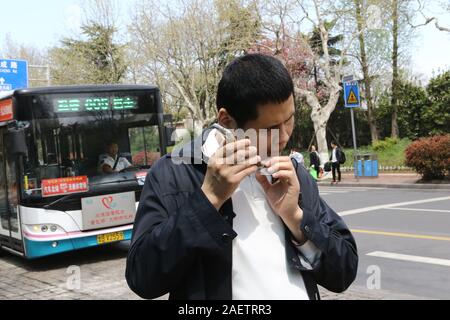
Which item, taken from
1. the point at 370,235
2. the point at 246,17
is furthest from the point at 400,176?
the point at 370,235

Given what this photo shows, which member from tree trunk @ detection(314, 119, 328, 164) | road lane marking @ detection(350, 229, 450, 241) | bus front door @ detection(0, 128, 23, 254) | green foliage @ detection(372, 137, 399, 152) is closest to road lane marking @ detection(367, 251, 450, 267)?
road lane marking @ detection(350, 229, 450, 241)

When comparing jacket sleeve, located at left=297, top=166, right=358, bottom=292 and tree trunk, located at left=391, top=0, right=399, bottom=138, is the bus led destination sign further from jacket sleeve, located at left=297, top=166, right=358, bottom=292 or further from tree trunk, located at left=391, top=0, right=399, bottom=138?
tree trunk, located at left=391, top=0, right=399, bottom=138

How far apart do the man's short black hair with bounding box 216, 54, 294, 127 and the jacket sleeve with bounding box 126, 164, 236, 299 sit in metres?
0.29

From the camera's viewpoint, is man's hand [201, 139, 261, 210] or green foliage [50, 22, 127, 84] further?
green foliage [50, 22, 127, 84]

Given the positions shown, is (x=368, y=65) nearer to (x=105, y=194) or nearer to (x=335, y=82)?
(x=335, y=82)

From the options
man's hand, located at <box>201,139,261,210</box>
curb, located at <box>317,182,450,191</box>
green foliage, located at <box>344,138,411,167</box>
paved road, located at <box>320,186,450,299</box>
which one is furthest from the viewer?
green foliage, located at <box>344,138,411,167</box>

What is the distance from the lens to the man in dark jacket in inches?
56.9

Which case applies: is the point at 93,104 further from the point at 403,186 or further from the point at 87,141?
the point at 403,186

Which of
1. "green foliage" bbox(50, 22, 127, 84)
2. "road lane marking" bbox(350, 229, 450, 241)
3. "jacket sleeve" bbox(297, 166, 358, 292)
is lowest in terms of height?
"road lane marking" bbox(350, 229, 450, 241)

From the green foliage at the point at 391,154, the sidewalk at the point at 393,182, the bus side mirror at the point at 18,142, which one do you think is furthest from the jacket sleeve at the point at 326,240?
the green foliage at the point at 391,154

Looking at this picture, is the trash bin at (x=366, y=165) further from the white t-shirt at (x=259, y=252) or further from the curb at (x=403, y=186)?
the white t-shirt at (x=259, y=252)

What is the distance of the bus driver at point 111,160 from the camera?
26.6 ft

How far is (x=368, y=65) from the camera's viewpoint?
33.4 m
